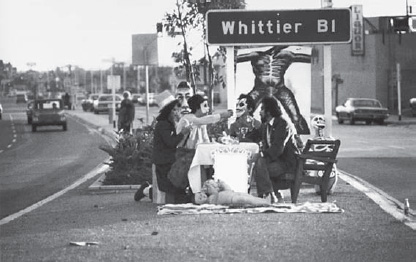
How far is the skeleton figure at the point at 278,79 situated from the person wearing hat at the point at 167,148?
4054 mm

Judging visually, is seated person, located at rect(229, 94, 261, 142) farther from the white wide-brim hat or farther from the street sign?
the street sign

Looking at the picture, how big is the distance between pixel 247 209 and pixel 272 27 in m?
5.63

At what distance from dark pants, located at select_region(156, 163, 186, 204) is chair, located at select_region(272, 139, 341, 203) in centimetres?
141

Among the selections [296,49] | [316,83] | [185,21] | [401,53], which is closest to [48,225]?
[296,49]

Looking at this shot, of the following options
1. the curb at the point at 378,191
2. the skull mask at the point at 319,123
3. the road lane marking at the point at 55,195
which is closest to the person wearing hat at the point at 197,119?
the skull mask at the point at 319,123

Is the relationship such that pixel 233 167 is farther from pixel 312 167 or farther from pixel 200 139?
pixel 312 167

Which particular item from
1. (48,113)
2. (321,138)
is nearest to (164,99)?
(321,138)

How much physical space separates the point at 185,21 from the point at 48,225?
457 inches

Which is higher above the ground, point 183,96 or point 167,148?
point 183,96

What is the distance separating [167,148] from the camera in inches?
632

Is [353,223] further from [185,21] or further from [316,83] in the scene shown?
[316,83]

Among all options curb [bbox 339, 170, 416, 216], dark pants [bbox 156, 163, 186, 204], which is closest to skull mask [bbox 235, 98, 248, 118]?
dark pants [bbox 156, 163, 186, 204]

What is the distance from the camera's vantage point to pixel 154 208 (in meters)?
15.5

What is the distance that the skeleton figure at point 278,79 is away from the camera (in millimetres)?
19812
